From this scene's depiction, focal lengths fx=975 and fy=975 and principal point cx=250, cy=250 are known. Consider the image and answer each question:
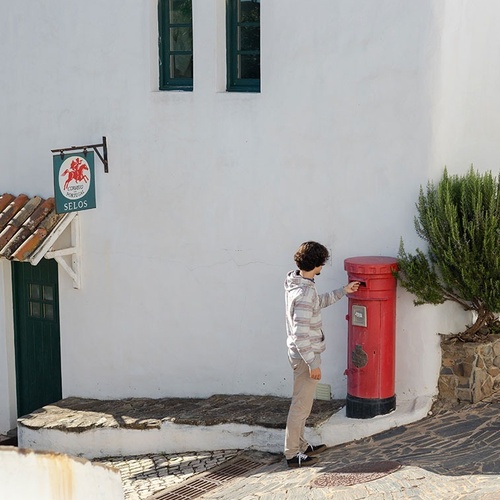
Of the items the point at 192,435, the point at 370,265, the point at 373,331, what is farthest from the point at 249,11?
the point at 192,435

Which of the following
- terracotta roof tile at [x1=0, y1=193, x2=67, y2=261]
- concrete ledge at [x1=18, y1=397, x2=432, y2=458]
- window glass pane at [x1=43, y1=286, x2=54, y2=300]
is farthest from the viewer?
window glass pane at [x1=43, y1=286, x2=54, y2=300]

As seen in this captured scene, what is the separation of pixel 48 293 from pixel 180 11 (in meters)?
3.46

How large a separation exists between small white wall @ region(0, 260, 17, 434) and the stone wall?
5.04m

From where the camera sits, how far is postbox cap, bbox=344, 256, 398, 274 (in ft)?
26.6

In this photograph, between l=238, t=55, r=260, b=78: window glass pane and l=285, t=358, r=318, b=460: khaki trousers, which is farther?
l=238, t=55, r=260, b=78: window glass pane

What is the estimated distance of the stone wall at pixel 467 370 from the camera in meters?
8.53

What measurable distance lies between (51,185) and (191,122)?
1943 mm

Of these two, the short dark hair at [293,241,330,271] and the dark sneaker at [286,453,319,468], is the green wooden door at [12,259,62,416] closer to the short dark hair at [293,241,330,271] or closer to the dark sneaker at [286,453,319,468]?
the dark sneaker at [286,453,319,468]

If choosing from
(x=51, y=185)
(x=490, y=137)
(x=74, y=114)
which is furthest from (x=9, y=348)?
(x=490, y=137)

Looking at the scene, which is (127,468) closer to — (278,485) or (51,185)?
(278,485)

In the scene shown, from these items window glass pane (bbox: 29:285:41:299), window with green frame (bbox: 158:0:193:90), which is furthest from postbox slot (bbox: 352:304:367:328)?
window glass pane (bbox: 29:285:41:299)

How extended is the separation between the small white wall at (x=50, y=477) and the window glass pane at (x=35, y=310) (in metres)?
5.66

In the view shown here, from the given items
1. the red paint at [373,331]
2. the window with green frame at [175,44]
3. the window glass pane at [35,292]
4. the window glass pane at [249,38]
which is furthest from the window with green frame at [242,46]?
the window glass pane at [35,292]

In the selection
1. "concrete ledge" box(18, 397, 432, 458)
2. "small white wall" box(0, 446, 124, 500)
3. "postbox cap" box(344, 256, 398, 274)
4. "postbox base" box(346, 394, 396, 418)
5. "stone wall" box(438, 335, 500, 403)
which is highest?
"postbox cap" box(344, 256, 398, 274)
